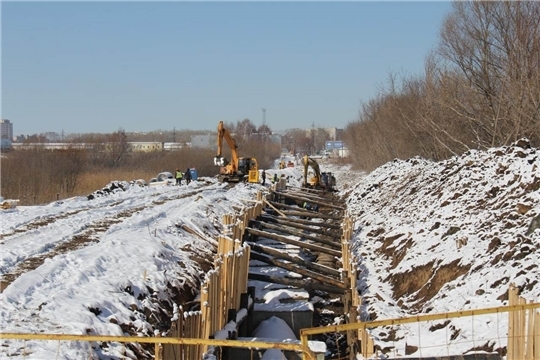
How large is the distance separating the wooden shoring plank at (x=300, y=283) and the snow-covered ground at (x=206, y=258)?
69 cm

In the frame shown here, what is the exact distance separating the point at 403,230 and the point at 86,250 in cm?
855

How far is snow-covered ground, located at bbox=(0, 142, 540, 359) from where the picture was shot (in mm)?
9258

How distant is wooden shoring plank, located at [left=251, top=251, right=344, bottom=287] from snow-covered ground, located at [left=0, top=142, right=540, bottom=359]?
72 centimetres

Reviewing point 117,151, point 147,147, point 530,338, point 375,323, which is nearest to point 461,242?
point 530,338

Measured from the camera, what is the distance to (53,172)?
133 ft

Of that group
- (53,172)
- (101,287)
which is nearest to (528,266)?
(101,287)

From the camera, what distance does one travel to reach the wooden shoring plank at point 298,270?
14.8 metres

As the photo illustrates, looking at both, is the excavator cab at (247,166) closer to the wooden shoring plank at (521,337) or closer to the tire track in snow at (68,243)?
the tire track in snow at (68,243)

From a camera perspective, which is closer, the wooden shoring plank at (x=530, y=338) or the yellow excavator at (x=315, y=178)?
the wooden shoring plank at (x=530, y=338)

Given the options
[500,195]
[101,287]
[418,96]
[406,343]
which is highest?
[418,96]

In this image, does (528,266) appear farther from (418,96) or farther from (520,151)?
(418,96)

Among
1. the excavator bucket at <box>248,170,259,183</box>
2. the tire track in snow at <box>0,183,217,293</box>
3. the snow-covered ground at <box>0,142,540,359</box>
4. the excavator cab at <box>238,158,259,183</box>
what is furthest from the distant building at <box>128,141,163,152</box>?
the snow-covered ground at <box>0,142,540,359</box>

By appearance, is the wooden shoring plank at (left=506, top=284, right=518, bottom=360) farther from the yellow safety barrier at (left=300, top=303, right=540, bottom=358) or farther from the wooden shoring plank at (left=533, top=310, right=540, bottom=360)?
the yellow safety barrier at (left=300, top=303, right=540, bottom=358)

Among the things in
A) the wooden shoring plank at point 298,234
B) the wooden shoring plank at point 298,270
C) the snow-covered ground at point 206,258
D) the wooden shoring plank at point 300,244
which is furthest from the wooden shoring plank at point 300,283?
the wooden shoring plank at point 298,234
